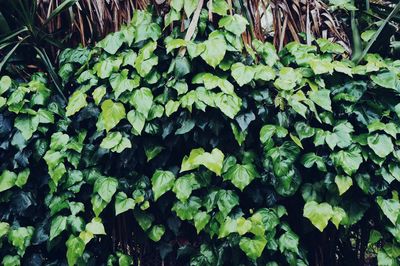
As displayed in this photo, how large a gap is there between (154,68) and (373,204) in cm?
118

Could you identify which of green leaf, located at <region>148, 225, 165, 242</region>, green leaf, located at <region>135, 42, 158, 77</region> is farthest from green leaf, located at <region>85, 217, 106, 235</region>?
green leaf, located at <region>135, 42, 158, 77</region>

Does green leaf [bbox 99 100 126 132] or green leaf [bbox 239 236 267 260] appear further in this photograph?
green leaf [bbox 99 100 126 132]

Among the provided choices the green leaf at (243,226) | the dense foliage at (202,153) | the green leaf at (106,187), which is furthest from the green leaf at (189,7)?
the green leaf at (243,226)

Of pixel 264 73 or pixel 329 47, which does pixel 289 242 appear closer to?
pixel 264 73

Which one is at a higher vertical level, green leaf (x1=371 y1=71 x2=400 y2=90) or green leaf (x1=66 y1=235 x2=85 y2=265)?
green leaf (x1=371 y1=71 x2=400 y2=90)

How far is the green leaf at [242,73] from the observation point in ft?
6.59

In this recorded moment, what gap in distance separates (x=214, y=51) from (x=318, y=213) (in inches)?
32.6

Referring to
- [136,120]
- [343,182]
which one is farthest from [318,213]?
[136,120]

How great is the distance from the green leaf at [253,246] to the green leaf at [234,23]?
2.94 feet

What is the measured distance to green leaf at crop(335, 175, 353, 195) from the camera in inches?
78.0

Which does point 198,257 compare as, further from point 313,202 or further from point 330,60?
point 330,60

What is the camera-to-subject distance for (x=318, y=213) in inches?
78.1

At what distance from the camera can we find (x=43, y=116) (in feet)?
7.20

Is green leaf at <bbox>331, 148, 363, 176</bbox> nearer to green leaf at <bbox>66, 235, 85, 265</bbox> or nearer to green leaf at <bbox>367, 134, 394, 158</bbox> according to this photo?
green leaf at <bbox>367, 134, 394, 158</bbox>
